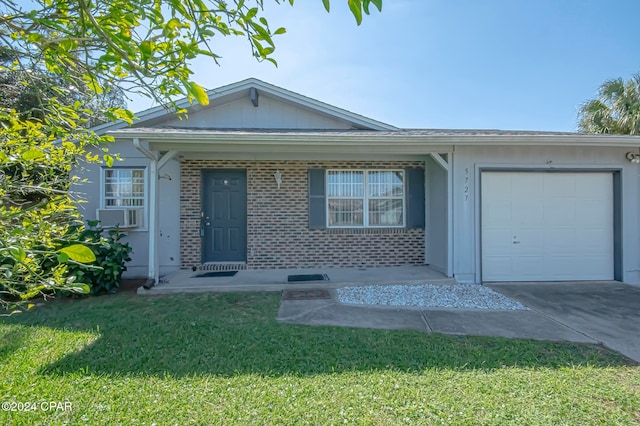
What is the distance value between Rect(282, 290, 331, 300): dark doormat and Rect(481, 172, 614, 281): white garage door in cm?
347

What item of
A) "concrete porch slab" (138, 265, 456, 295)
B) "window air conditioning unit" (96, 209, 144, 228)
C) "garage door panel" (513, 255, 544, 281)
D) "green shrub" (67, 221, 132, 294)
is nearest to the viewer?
"green shrub" (67, 221, 132, 294)

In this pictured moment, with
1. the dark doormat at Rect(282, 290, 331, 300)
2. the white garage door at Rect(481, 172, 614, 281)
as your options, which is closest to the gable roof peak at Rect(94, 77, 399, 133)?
the white garage door at Rect(481, 172, 614, 281)

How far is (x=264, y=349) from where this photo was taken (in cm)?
340

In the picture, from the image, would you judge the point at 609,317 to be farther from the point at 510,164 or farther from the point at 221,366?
the point at 221,366

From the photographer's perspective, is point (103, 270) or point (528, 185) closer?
point (103, 270)

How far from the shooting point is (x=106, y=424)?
2.22m

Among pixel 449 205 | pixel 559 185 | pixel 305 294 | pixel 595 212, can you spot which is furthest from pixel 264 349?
pixel 595 212

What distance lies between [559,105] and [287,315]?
14.0m

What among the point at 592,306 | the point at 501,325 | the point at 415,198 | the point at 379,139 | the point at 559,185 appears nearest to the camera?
the point at 501,325

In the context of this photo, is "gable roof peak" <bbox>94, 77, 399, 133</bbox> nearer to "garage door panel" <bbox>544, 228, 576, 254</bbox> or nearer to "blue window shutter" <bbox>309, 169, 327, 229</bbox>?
"blue window shutter" <bbox>309, 169, 327, 229</bbox>

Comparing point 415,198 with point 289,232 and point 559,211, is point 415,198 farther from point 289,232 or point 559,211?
point 289,232

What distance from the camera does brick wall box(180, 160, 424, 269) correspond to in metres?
7.33

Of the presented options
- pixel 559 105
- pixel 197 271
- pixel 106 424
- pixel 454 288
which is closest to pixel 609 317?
pixel 454 288

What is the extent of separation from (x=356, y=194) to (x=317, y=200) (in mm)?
984
